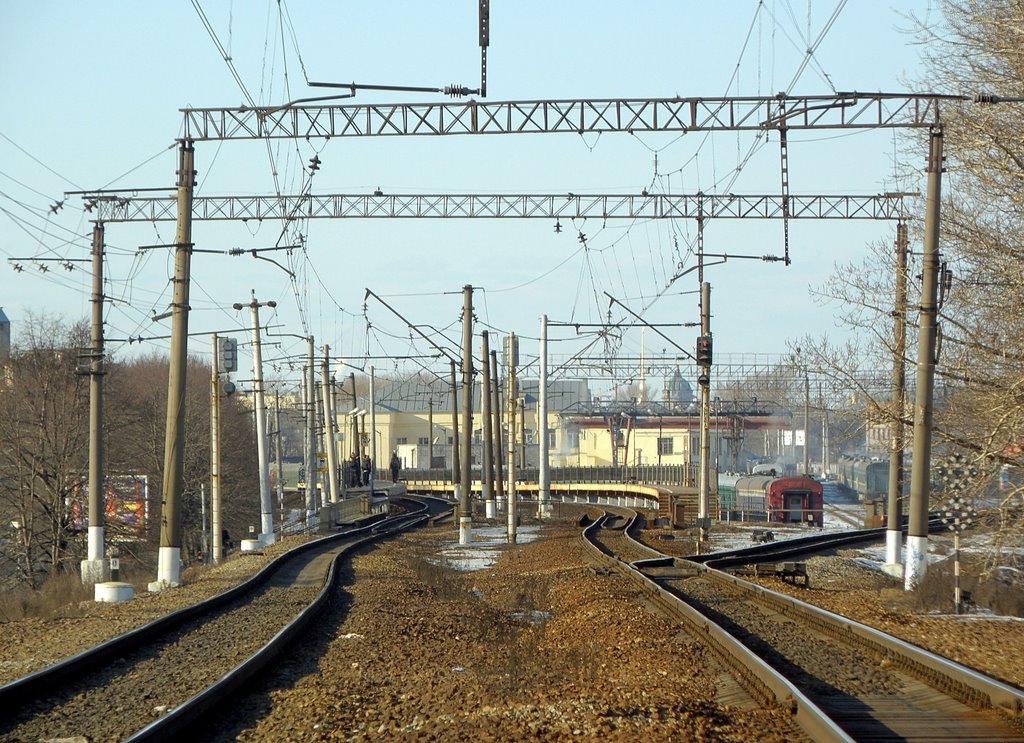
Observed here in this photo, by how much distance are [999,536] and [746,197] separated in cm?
1834

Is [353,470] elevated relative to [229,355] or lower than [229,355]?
lower

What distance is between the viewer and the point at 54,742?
8516 millimetres

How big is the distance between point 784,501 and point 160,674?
44.2m

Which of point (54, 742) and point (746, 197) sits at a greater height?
point (746, 197)

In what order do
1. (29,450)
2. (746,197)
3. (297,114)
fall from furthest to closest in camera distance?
(29,450) → (746,197) → (297,114)

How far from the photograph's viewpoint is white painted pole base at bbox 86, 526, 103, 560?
28281mm

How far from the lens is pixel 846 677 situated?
35.6 feet

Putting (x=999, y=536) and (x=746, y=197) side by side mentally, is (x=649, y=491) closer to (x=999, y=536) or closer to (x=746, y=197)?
(x=746, y=197)

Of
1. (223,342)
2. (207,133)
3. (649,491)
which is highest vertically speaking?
(207,133)

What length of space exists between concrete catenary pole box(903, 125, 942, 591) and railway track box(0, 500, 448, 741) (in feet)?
33.0

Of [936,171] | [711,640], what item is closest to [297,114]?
[936,171]

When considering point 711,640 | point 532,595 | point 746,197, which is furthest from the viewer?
point 746,197

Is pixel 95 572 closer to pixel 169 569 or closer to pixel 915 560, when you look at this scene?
pixel 169 569

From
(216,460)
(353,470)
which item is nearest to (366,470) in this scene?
(353,470)
